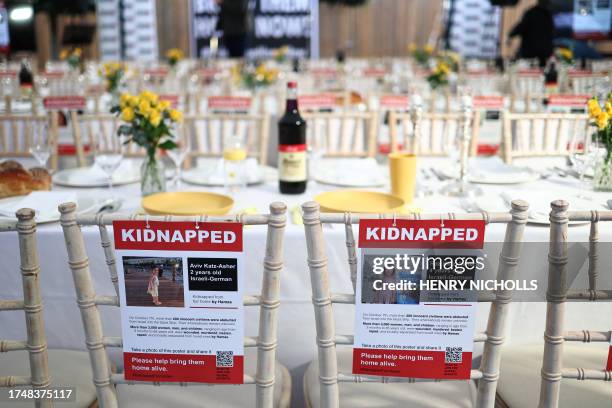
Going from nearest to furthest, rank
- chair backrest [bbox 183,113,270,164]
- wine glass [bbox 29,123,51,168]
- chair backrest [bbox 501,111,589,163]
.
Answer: wine glass [bbox 29,123,51,168] → chair backrest [bbox 501,111,589,163] → chair backrest [bbox 183,113,270,164]

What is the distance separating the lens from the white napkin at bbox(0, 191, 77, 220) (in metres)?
1.51

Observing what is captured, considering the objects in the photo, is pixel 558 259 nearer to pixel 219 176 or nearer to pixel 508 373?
pixel 508 373

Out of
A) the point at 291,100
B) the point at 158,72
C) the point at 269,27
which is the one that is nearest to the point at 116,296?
the point at 291,100

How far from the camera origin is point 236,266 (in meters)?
0.94

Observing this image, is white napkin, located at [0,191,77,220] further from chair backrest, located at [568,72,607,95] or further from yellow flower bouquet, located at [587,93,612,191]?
chair backrest, located at [568,72,607,95]

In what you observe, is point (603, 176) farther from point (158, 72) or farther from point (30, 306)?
point (158, 72)

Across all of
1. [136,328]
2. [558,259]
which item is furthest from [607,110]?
[136,328]

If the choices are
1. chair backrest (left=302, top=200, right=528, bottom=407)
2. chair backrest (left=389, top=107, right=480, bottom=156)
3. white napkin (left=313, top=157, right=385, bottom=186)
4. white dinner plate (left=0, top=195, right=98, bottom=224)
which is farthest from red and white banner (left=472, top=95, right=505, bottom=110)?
chair backrest (left=302, top=200, right=528, bottom=407)

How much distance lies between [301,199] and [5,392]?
2.93ft

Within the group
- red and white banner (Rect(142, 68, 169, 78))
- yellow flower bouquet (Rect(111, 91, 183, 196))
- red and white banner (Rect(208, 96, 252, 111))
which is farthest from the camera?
red and white banner (Rect(142, 68, 169, 78))

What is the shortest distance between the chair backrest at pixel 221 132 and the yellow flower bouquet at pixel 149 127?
0.73m

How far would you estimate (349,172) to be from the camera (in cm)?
209

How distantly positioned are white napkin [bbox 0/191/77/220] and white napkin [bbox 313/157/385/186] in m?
0.79

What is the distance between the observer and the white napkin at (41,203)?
151 cm
